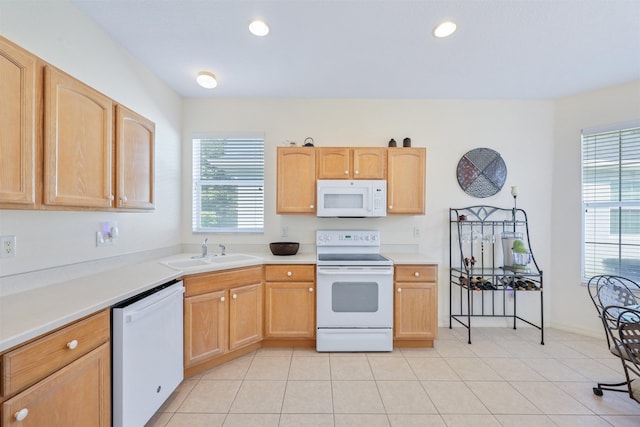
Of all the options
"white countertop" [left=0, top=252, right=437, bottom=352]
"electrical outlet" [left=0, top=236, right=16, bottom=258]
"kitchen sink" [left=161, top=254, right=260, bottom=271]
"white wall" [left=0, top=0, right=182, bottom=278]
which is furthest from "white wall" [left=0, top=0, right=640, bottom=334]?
"electrical outlet" [left=0, top=236, right=16, bottom=258]

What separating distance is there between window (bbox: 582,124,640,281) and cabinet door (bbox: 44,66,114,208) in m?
4.46

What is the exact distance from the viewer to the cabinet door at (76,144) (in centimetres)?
126

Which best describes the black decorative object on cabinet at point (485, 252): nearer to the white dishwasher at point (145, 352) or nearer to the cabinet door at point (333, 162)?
the cabinet door at point (333, 162)

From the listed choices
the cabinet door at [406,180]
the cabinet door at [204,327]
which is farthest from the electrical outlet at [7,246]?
the cabinet door at [406,180]

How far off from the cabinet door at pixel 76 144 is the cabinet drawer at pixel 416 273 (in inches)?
93.0

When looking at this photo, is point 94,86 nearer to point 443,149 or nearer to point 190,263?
point 190,263

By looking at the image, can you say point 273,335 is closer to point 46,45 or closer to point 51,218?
point 51,218

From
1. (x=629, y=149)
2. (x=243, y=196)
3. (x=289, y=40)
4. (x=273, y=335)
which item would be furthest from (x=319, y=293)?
(x=629, y=149)

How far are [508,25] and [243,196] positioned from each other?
9.35ft

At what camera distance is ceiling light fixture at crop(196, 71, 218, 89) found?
258cm

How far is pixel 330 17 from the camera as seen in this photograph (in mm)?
1875

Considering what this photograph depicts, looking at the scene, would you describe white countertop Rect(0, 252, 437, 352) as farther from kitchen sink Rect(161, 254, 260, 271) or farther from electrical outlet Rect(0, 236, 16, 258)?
electrical outlet Rect(0, 236, 16, 258)

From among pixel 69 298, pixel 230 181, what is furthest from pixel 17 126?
pixel 230 181

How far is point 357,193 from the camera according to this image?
9.27ft
